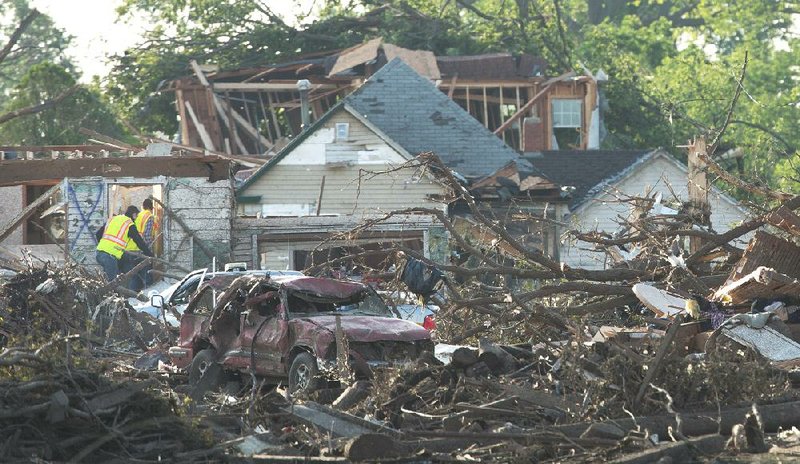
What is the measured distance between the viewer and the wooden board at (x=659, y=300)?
1541 cm

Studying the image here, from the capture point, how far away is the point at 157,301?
22.0 meters

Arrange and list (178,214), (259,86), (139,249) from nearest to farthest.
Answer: (139,249) < (178,214) < (259,86)

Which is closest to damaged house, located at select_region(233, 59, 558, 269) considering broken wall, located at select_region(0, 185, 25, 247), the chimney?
the chimney

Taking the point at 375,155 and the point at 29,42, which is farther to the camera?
the point at 29,42

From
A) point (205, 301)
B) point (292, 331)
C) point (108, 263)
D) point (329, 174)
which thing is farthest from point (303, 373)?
point (329, 174)

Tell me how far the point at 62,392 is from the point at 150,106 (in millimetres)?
35201

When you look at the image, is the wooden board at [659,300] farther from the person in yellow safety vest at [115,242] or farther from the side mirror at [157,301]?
the person in yellow safety vest at [115,242]

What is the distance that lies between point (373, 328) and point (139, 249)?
12.3 m

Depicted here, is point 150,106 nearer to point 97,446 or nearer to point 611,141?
point 611,141

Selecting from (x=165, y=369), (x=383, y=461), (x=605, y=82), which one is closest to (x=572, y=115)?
(x=605, y=82)

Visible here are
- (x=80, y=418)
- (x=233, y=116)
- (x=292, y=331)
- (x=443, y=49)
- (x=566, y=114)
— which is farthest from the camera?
(x=443, y=49)

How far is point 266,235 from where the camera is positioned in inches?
1101

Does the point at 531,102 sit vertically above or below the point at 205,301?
above

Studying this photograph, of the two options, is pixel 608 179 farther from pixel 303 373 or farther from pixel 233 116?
pixel 303 373
